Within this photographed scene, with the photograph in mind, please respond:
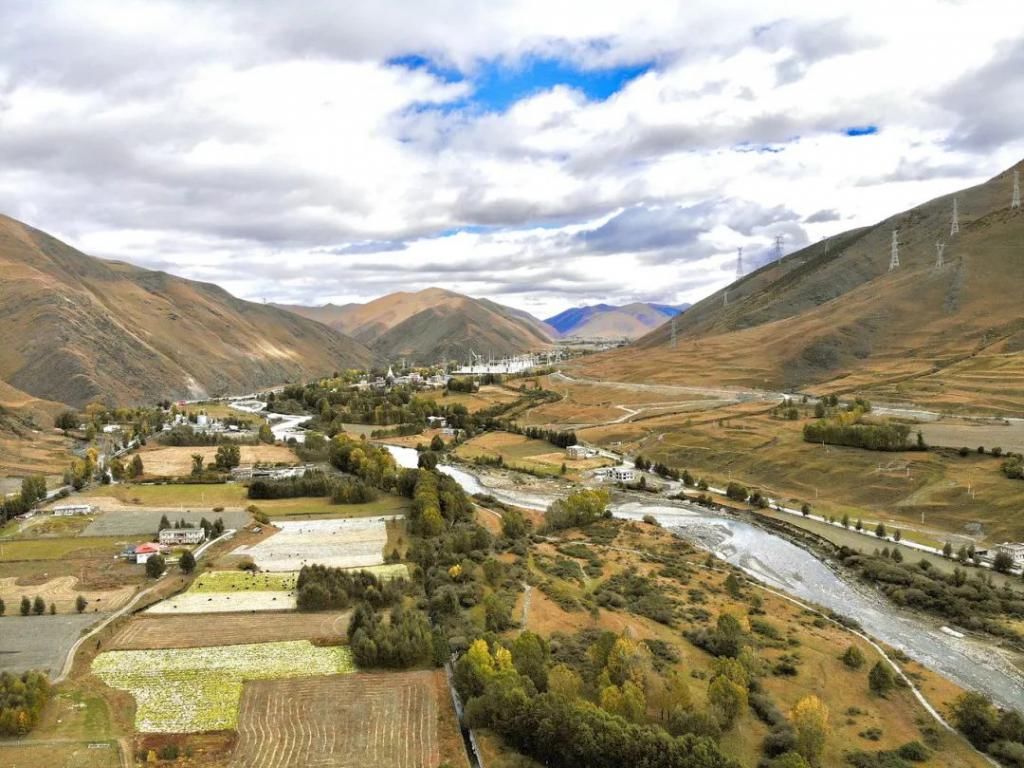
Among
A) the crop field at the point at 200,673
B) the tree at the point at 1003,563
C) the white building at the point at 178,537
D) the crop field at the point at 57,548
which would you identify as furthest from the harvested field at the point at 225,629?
the tree at the point at 1003,563

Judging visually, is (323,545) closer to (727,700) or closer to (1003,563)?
(727,700)

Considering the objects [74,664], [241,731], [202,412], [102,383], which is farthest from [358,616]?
[102,383]

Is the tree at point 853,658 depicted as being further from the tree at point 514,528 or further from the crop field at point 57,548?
the crop field at point 57,548

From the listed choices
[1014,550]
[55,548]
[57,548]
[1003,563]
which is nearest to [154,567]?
[57,548]

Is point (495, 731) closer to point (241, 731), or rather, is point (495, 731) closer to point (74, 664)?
point (241, 731)

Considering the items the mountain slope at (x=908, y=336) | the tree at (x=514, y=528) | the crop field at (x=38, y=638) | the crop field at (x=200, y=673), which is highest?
the mountain slope at (x=908, y=336)

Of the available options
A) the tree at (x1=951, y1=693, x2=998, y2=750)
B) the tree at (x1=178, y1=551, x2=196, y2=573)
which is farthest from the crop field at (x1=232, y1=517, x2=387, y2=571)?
the tree at (x1=951, y1=693, x2=998, y2=750)

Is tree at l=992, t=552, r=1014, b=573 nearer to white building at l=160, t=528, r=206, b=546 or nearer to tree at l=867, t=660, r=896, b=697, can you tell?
tree at l=867, t=660, r=896, b=697
